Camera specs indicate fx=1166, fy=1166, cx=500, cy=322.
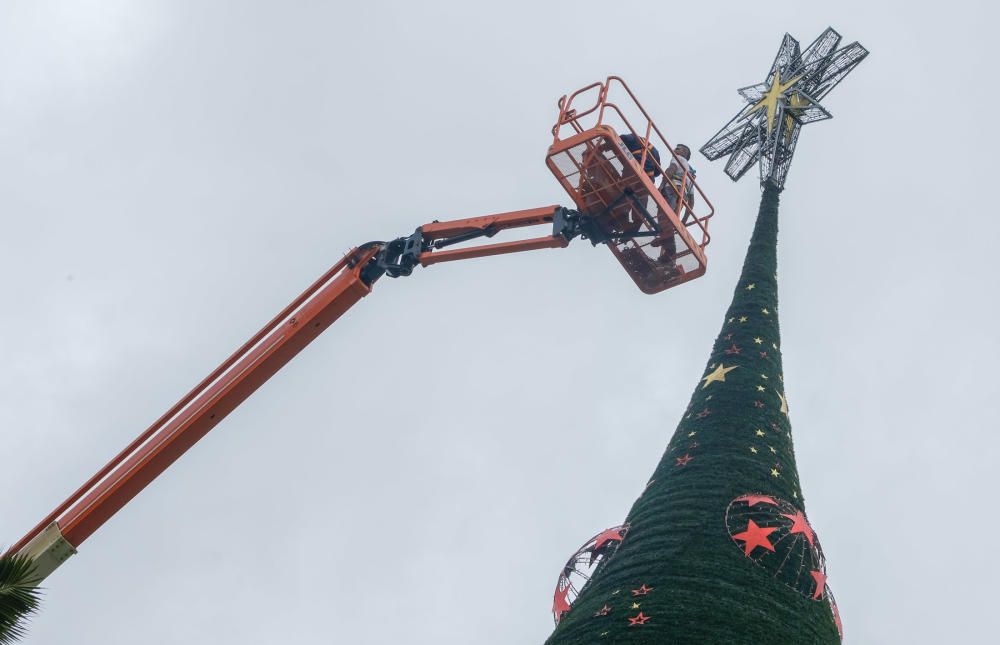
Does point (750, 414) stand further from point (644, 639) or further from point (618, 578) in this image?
point (644, 639)

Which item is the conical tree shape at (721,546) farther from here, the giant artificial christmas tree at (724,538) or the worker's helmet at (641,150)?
the worker's helmet at (641,150)

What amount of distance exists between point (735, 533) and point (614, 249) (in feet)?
18.0

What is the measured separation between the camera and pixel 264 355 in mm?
16438

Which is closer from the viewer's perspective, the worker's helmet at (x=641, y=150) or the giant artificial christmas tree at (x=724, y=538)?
the giant artificial christmas tree at (x=724, y=538)

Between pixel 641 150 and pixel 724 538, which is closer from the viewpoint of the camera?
pixel 724 538

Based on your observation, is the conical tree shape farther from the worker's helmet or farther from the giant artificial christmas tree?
the worker's helmet

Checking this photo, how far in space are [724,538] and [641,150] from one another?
6084mm

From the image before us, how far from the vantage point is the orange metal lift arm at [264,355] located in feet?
51.0

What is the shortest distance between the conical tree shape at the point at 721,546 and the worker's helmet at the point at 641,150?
3054 mm

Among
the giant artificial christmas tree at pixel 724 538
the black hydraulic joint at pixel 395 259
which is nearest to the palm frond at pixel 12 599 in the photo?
the giant artificial christmas tree at pixel 724 538

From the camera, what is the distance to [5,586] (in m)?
9.58

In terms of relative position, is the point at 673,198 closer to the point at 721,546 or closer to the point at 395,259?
the point at 395,259

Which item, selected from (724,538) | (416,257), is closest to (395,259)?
(416,257)

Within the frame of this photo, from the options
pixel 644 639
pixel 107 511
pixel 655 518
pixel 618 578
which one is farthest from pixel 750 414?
pixel 107 511
